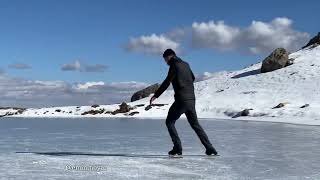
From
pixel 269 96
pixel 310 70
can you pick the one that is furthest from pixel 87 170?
pixel 310 70

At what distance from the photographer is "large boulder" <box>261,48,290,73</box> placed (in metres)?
61.7

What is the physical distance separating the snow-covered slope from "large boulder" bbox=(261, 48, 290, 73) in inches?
53.3

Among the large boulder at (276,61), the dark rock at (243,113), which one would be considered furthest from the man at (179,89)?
the large boulder at (276,61)

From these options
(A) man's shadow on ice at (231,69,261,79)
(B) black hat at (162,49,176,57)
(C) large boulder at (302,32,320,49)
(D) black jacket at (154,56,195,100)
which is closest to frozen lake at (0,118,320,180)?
(D) black jacket at (154,56,195,100)

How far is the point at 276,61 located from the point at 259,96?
15623 millimetres

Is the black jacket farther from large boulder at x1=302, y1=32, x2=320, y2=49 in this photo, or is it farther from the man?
large boulder at x1=302, y1=32, x2=320, y2=49

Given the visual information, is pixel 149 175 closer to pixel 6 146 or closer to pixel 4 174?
pixel 4 174

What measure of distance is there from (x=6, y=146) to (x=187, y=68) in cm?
470

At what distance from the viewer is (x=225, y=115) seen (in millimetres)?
39500

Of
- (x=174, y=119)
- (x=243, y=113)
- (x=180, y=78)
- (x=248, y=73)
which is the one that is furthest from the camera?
(x=248, y=73)

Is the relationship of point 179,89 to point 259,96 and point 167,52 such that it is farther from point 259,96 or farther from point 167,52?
point 259,96

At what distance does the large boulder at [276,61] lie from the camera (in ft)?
202

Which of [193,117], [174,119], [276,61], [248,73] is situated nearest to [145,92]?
[248,73]

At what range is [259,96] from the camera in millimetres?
47688
